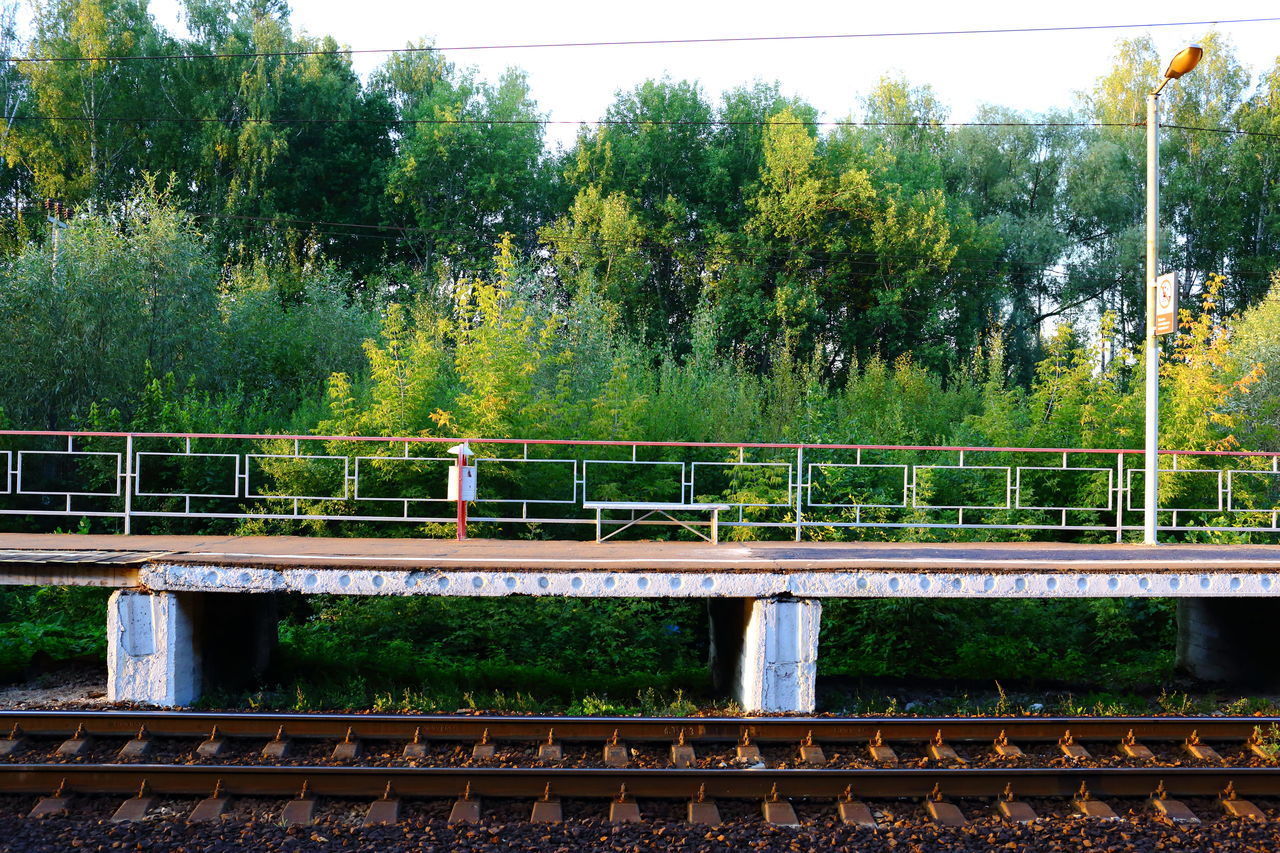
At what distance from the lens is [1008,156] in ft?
136

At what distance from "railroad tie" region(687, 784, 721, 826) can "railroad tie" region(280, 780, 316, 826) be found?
2.43m

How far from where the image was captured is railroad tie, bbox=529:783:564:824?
20.7ft

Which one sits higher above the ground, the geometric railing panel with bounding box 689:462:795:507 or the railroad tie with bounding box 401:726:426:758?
the geometric railing panel with bounding box 689:462:795:507

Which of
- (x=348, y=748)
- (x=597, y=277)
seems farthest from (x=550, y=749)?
(x=597, y=277)

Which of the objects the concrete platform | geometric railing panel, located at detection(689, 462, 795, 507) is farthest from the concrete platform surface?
geometric railing panel, located at detection(689, 462, 795, 507)

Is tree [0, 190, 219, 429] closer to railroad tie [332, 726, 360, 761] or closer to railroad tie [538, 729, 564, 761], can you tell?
railroad tie [332, 726, 360, 761]

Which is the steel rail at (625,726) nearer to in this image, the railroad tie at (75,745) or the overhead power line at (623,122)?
the railroad tie at (75,745)

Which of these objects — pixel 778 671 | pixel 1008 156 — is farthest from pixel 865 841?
pixel 1008 156

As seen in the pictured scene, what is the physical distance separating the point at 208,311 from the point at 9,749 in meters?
13.4

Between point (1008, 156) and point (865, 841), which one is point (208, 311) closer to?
point (865, 841)

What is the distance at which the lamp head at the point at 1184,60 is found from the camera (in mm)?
10320

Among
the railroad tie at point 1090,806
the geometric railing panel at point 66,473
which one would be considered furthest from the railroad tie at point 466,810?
the geometric railing panel at point 66,473

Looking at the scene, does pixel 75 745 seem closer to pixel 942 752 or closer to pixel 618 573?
pixel 618 573

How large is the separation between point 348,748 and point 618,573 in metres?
2.64
